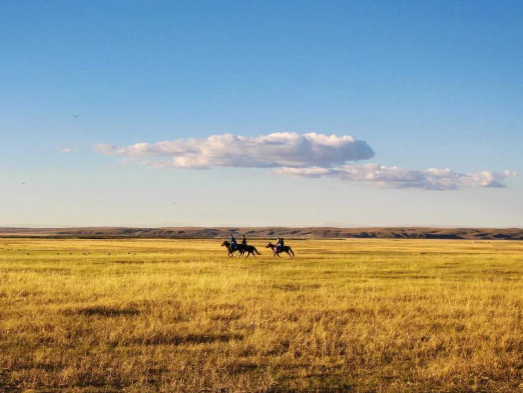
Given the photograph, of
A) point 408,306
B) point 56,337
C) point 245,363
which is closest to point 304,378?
point 245,363

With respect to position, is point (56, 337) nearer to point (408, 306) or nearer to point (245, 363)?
point (245, 363)

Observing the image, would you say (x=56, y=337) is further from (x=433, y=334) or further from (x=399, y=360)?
(x=433, y=334)

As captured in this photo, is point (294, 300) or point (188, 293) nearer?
point (294, 300)

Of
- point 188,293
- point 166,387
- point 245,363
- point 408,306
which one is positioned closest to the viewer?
point 166,387

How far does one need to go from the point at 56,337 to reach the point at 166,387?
493 centimetres

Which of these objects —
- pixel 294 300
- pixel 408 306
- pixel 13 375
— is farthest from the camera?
pixel 294 300

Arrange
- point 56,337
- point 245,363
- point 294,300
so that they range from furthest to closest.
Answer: point 294,300 < point 56,337 < point 245,363

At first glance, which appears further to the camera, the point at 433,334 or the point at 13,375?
the point at 433,334

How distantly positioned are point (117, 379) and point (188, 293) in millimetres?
10637

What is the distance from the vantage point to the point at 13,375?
30.3 feet

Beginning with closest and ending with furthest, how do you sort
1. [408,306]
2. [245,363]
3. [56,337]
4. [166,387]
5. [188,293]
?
[166,387] → [245,363] → [56,337] → [408,306] → [188,293]

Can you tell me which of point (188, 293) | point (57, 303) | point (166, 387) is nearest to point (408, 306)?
point (188, 293)

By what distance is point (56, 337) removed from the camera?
12336 mm

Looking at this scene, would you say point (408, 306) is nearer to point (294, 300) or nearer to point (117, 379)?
point (294, 300)
